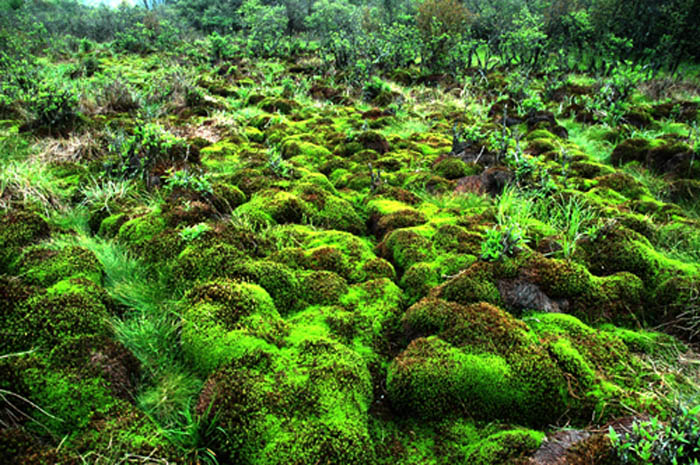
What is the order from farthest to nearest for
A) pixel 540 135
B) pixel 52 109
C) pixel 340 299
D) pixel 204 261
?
pixel 540 135, pixel 52 109, pixel 204 261, pixel 340 299

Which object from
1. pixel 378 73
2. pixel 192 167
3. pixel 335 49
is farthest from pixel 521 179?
pixel 335 49

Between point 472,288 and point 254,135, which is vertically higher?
point 254,135

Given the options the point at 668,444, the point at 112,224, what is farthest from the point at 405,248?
the point at 112,224

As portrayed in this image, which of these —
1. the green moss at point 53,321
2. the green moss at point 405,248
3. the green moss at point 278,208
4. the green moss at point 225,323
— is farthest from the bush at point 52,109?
the green moss at point 405,248

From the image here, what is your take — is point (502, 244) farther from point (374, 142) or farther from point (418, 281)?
point (374, 142)

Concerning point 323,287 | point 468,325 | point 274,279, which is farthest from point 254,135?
point 468,325

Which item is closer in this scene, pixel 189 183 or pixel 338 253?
pixel 338 253

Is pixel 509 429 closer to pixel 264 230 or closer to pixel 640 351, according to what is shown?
pixel 640 351

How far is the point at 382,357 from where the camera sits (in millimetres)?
2943

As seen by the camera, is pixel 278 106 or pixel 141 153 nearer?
pixel 141 153

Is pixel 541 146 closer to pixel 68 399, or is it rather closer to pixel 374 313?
pixel 374 313

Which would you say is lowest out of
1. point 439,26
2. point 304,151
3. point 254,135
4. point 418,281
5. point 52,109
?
point 418,281

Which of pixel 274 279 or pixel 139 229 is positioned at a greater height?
pixel 139 229

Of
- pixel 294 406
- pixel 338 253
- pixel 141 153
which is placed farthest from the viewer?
pixel 141 153
